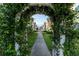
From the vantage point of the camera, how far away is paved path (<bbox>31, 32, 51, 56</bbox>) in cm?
319

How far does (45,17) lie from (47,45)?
1.16 feet

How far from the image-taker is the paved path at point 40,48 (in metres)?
3.19

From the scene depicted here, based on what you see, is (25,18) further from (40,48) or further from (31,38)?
(40,48)

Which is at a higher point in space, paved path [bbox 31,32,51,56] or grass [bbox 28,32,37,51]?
grass [bbox 28,32,37,51]

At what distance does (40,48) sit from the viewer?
3223 mm

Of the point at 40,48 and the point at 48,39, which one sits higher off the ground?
the point at 48,39

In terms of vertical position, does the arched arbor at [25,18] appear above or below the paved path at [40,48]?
above

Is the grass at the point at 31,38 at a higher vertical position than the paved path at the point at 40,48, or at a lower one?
higher

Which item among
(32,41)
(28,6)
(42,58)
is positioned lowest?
(42,58)

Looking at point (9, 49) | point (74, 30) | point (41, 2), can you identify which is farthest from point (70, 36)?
point (9, 49)

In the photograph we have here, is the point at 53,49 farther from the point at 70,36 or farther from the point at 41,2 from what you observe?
the point at 41,2

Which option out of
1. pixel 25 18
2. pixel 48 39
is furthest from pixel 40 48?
pixel 25 18

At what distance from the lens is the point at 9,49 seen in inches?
127

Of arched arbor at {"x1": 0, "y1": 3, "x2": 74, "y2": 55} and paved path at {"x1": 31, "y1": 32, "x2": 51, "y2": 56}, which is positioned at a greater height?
arched arbor at {"x1": 0, "y1": 3, "x2": 74, "y2": 55}
